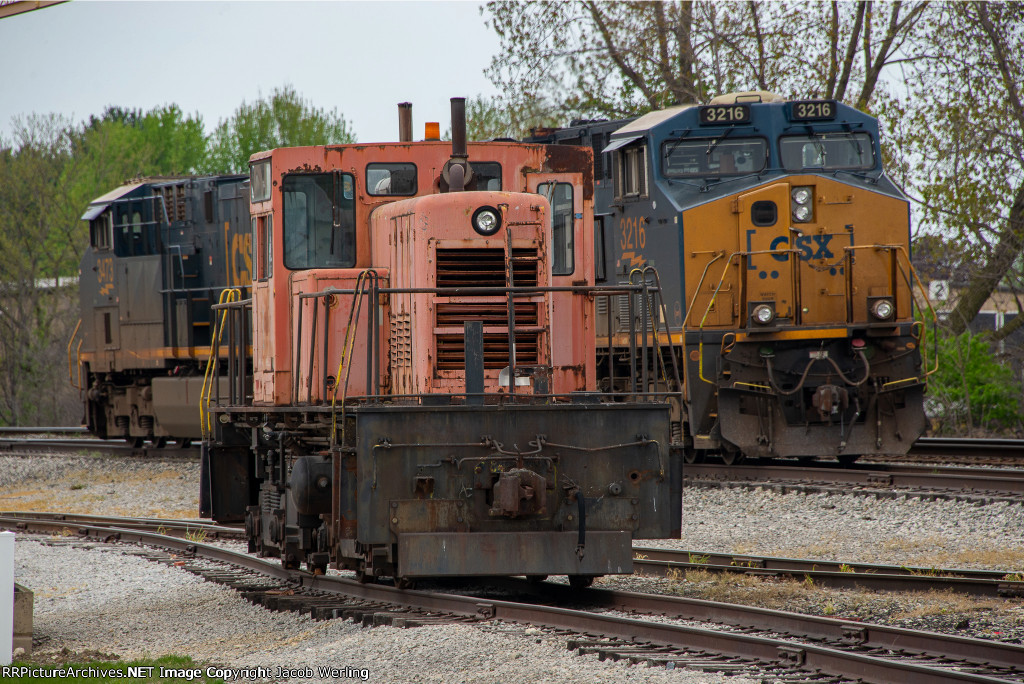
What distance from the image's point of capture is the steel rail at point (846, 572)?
763 centimetres

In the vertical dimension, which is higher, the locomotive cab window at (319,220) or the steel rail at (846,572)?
the locomotive cab window at (319,220)

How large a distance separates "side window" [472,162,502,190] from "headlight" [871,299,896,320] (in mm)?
6168

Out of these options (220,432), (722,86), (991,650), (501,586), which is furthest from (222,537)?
(722,86)

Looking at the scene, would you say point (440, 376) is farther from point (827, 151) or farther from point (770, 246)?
point (827, 151)

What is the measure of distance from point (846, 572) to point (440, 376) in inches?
122

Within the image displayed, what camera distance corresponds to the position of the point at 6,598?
628 cm

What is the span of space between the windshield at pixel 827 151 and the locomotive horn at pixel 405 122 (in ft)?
19.7

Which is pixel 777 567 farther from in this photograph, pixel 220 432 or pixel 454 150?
pixel 220 432

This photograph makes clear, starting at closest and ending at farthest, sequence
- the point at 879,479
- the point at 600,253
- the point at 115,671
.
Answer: the point at 115,671, the point at 879,479, the point at 600,253

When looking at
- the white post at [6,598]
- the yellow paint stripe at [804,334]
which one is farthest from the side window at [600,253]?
the white post at [6,598]

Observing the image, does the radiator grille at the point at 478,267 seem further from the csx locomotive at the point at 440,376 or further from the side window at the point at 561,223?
the side window at the point at 561,223

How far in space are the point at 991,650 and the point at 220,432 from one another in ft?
20.3

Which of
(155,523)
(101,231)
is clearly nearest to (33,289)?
(101,231)

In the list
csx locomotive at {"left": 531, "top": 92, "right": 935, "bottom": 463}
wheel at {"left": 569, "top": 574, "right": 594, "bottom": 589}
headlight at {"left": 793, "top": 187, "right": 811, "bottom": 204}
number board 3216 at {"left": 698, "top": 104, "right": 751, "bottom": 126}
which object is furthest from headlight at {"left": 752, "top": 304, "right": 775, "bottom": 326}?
wheel at {"left": 569, "top": 574, "right": 594, "bottom": 589}
